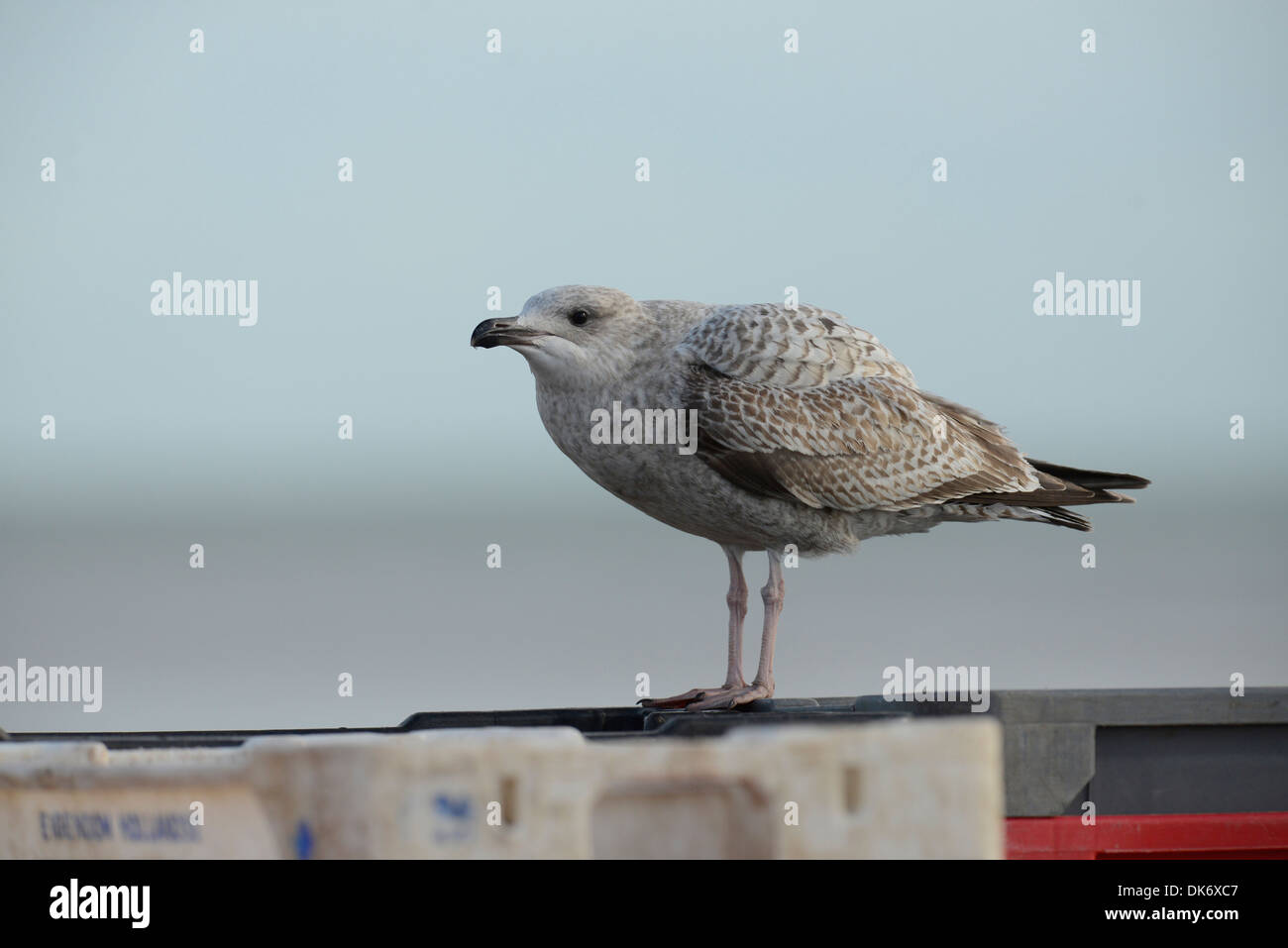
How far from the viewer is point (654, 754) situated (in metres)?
3.23

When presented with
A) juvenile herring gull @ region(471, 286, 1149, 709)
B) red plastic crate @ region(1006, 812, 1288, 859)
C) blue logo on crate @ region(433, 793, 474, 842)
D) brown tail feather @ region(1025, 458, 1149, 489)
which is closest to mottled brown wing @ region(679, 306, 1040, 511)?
juvenile herring gull @ region(471, 286, 1149, 709)

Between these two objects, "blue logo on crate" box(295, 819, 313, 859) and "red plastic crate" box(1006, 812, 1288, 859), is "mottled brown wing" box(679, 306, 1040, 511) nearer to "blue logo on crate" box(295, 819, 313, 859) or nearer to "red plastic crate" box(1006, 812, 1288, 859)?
"red plastic crate" box(1006, 812, 1288, 859)

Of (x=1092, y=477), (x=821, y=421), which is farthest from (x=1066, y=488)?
(x=821, y=421)

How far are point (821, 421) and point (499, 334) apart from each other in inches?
66.2

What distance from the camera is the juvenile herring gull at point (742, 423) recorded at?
7.22 m

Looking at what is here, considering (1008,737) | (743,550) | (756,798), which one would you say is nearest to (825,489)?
(743,550)

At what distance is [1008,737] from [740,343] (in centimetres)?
271

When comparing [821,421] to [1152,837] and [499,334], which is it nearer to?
[499,334]

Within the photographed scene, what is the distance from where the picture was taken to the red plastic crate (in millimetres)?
5199

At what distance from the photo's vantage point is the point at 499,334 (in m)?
7.04

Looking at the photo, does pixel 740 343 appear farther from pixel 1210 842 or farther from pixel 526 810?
pixel 526 810
